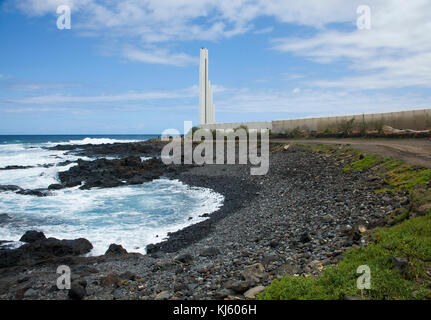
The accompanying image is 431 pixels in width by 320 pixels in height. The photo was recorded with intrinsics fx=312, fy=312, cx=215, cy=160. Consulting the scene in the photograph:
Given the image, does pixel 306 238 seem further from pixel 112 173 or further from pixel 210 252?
pixel 112 173

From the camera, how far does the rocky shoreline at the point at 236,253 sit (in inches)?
227

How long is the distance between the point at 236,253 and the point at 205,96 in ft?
158

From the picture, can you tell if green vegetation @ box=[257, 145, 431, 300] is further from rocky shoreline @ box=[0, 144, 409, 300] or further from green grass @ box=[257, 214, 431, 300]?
rocky shoreline @ box=[0, 144, 409, 300]

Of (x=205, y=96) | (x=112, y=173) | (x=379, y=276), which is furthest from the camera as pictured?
(x=205, y=96)

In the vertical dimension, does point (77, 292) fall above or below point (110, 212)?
above

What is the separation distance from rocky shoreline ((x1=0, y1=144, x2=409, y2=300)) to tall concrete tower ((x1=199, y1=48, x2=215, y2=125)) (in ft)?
131

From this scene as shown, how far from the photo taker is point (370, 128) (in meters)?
30.2

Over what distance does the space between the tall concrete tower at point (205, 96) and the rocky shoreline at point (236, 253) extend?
39886mm

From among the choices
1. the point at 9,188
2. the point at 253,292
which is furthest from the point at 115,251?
the point at 9,188

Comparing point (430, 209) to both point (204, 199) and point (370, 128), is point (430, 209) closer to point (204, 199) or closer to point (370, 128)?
point (204, 199)

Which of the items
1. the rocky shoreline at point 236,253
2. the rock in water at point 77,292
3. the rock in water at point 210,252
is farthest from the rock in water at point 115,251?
the rock in water at point 77,292

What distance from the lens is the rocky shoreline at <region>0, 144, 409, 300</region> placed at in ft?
19.0

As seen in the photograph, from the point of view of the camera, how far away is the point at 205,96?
53969mm
